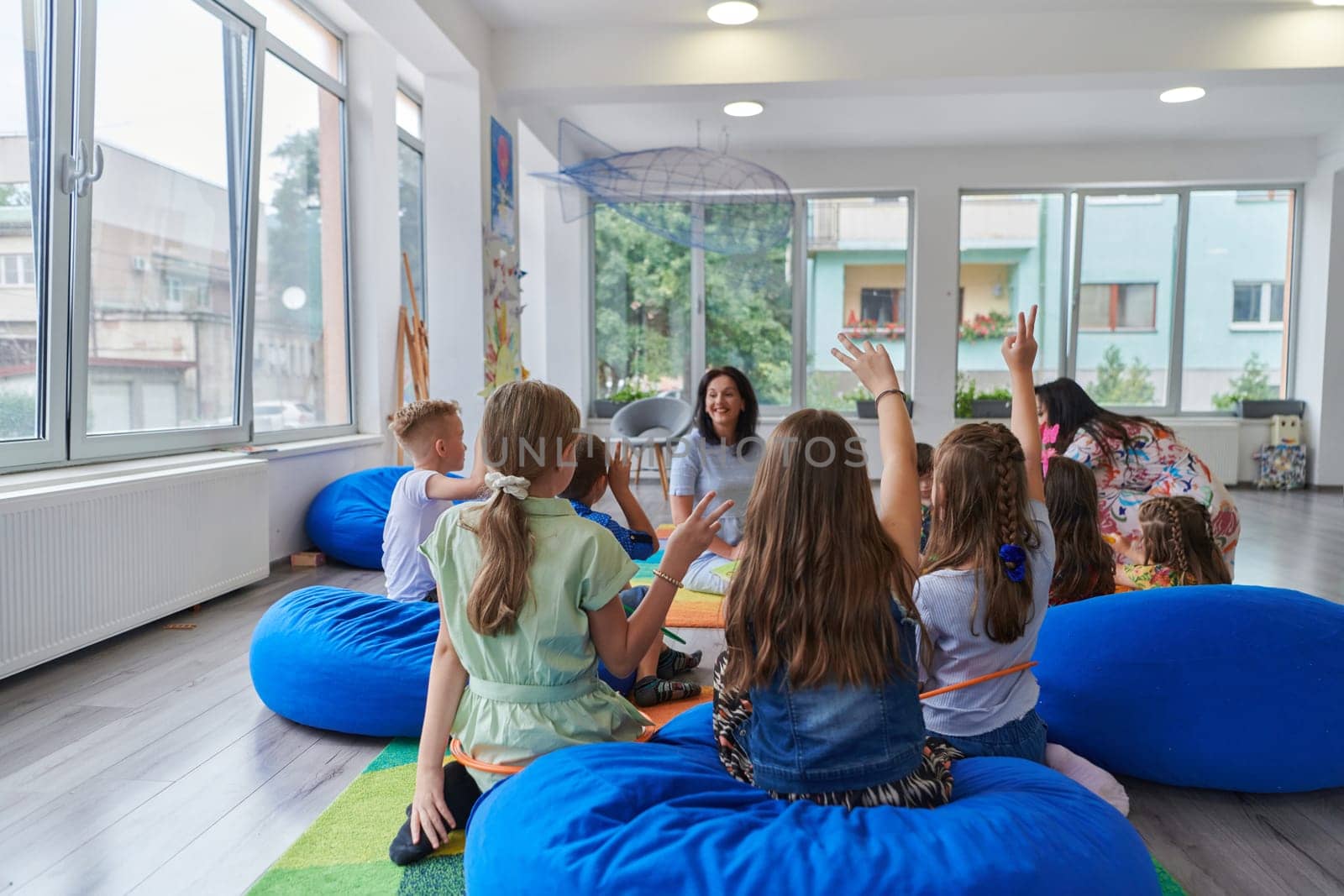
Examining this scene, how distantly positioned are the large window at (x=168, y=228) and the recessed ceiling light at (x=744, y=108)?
8.79ft

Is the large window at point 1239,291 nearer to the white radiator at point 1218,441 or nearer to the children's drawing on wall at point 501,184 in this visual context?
the white radiator at point 1218,441

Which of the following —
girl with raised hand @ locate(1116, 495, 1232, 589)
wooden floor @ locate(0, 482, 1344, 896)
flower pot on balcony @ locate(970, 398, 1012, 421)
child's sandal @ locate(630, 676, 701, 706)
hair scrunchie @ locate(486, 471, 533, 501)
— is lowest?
wooden floor @ locate(0, 482, 1344, 896)

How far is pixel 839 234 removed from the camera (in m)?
8.99

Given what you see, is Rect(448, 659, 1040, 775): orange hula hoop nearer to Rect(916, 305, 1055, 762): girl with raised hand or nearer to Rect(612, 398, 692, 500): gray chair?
Rect(916, 305, 1055, 762): girl with raised hand

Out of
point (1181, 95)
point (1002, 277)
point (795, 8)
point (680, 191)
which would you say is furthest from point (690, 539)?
point (1002, 277)

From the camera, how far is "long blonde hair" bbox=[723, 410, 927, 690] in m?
1.35

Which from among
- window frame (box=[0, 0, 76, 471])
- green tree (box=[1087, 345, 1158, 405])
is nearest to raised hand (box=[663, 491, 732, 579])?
window frame (box=[0, 0, 76, 471])

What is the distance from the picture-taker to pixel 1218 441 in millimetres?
8453

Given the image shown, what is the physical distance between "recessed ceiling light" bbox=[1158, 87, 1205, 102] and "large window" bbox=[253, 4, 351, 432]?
5.56 m

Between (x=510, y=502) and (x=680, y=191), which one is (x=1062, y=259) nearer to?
(x=680, y=191)

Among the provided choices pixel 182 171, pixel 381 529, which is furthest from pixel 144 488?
pixel 182 171

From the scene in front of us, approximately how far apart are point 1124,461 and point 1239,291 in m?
6.46

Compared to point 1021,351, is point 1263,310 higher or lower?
higher

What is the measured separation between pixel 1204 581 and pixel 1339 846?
100cm
